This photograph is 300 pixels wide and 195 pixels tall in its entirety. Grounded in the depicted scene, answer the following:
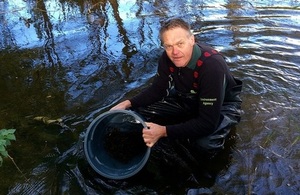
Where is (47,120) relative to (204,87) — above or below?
below

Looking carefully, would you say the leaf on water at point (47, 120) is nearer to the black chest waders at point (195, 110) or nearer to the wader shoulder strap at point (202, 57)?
the black chest waders at point (195, 110)

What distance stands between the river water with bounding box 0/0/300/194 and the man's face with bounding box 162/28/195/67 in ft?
3.00

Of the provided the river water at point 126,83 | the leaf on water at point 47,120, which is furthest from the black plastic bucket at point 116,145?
the leaf on water at point 47,120

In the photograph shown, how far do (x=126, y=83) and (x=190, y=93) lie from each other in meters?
1.31

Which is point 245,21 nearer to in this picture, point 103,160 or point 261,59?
point 261,59

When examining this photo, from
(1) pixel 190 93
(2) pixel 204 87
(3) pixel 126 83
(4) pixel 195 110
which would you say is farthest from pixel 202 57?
(3) pixel 126 83

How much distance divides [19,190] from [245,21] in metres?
4.13

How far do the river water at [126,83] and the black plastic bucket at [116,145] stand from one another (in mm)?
131

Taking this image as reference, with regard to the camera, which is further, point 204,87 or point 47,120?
point 47,120

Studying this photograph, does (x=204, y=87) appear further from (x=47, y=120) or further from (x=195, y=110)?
(x=47, y=120)

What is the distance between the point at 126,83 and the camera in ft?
13.3

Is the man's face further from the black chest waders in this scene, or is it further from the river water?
the river water

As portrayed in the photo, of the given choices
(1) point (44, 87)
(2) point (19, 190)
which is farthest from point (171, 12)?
(2) point (19, 190)

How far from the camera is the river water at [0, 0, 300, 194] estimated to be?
2789 mm
